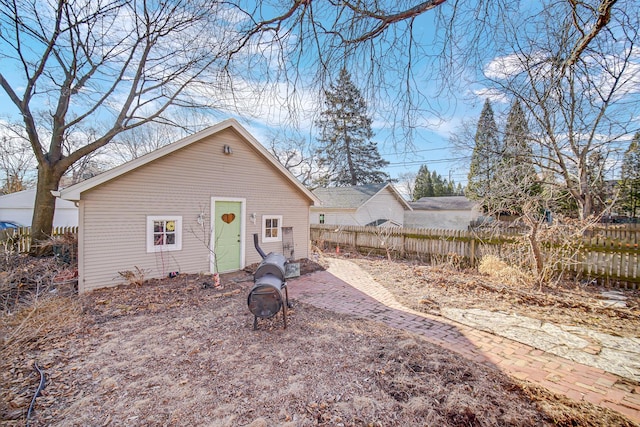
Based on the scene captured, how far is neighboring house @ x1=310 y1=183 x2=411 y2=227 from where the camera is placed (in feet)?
61.5

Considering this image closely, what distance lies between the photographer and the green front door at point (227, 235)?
8.33 m

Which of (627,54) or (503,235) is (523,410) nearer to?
(627,54)

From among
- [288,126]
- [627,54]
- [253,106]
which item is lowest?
[288,126]

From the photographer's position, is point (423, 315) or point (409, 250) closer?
point (423, 315)

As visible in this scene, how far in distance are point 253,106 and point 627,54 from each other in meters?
4.30

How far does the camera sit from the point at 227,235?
8539 mm

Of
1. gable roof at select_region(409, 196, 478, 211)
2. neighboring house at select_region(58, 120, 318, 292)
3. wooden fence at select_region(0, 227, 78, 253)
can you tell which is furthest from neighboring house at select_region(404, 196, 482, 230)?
wooden fence at select_region(0, 227, 78, 253)

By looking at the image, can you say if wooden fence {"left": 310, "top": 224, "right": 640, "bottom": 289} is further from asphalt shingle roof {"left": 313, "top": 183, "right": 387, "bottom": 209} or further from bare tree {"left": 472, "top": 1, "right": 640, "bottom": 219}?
bare tree {"left": 472, "top": 1, "right": 640, "bottom": 219}

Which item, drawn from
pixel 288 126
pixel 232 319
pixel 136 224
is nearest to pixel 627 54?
pixel 288 126

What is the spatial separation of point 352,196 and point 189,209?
1331 centimetres

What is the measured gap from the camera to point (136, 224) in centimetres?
694

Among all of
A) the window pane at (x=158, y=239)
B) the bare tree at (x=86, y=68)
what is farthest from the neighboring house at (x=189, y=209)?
the bare tree at (x=86, y=68)

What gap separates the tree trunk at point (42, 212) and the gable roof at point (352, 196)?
45.3 feet

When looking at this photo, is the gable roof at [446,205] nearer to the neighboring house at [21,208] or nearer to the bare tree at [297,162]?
the bare tree at [297,162]
